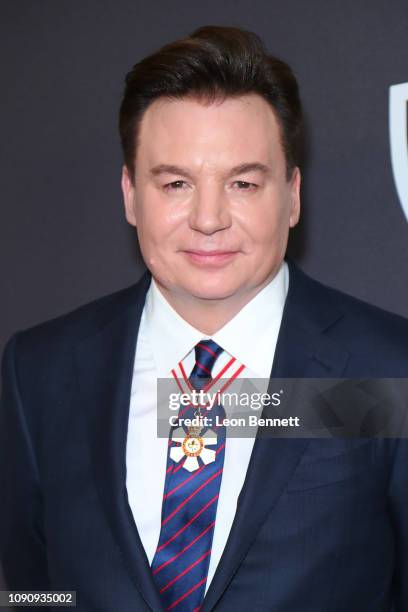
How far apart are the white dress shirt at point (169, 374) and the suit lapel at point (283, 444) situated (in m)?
0.06

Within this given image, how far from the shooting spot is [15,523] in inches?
73.4

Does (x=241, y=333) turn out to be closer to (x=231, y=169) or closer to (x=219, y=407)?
(x=219, y=407)

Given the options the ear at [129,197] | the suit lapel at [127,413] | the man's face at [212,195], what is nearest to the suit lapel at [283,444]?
the suit lapel at [127,413]

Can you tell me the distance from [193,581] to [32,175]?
1.24 meters

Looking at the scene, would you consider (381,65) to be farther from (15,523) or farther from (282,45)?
(15,523)

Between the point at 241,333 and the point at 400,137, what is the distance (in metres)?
0.65

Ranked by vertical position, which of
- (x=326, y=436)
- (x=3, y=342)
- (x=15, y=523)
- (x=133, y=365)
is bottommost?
(x=15, y=523)

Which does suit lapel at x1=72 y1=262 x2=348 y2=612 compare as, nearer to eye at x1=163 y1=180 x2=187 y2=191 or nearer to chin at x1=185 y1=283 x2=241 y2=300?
chin at x1=185 y1=283 x2=241 y2=300

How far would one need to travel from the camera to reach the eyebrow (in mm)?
1549

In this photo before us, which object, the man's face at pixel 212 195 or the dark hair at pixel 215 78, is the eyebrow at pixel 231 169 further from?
the dark hair at pixel 215 78

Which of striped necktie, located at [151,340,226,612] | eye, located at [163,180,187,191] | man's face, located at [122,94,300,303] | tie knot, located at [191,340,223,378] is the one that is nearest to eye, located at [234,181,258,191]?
man's face, located at [122,94,300,303]

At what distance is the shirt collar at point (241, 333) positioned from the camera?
1.67 meters

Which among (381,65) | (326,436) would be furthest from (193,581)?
(381,65)

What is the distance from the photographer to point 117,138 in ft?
7.19
